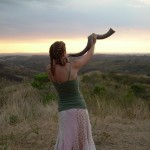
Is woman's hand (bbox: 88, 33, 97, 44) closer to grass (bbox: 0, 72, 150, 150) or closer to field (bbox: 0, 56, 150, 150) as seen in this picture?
grass (bbox: 0, 72, 150, 150)

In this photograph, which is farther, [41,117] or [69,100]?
[41,117]

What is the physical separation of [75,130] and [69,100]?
1.31 feet

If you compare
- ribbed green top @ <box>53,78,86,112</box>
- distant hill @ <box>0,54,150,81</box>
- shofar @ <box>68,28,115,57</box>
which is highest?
shofar @ <box>68,28,115,57</box>

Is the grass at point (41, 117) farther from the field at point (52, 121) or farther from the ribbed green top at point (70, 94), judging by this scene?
the ribbed green top at point (70, 94)

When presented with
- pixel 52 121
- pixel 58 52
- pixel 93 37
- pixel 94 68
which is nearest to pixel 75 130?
pixel 58 52

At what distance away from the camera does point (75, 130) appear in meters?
6.07

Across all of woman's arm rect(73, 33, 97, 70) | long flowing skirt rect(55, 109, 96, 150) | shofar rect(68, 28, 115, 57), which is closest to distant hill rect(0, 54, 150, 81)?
long flowing skirt rect(55, 109, 96, 150)

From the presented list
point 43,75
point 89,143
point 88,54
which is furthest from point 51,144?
point 43,75

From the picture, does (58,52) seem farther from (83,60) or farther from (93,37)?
(93,37)

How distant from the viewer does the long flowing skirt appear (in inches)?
237

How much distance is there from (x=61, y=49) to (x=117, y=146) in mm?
3442

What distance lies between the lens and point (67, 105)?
5.98 m

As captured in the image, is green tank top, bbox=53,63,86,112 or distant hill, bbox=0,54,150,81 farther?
distant hill, bbox=0,54,150,81

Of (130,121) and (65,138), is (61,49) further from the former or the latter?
(130,121)
